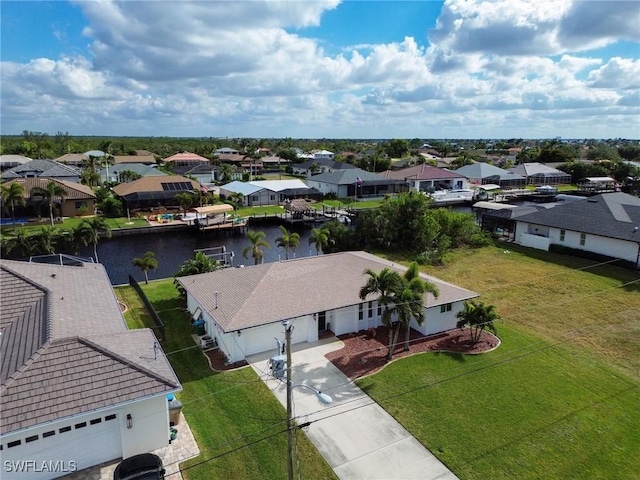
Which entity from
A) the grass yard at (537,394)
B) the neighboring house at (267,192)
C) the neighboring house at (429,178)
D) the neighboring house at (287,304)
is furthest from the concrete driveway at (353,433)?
the neighboring house at (429,178)

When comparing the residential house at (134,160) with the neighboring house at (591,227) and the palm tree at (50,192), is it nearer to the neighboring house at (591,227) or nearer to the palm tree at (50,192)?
the palm tree at (50,192)

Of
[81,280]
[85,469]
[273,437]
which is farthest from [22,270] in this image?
[273,437]

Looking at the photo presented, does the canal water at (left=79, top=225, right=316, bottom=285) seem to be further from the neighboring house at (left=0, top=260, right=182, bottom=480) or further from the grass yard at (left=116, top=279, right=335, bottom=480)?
the neighboring house at (left=0, top=260, right=182, bottom=480)

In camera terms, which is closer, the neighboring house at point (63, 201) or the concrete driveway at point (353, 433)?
the concrete driveway at point (353, 433)

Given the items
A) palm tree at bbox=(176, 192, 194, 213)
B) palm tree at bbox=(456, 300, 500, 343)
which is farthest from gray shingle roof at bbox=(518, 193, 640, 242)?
palm tree at bbox=(176, 192, 194, 213)

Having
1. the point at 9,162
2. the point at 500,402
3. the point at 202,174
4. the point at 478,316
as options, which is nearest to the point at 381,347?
the point at 478,316

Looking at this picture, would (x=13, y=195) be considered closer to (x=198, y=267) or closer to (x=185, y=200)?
(x=185, y=200)

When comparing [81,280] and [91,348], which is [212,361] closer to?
[91,348]
